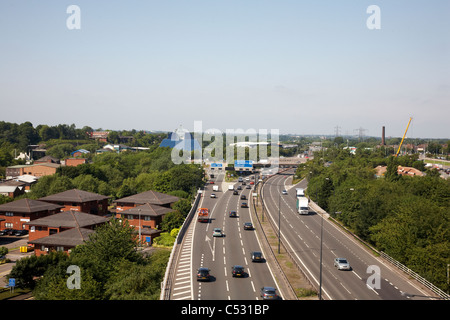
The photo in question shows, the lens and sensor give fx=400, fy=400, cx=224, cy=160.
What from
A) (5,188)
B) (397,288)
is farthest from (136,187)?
(397,288)

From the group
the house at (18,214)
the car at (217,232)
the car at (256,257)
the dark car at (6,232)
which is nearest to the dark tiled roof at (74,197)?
the house at (18,214)

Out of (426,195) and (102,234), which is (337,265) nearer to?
(102,234)

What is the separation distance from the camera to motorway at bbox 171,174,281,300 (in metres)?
31.7

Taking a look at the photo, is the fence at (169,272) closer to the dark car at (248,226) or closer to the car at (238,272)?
the car at (238,272)

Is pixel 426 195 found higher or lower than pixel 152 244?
higher

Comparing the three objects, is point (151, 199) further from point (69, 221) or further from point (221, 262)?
point (221, 262)

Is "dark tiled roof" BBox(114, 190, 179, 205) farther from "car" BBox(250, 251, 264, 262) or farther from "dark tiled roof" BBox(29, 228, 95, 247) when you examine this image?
"car" BBox(250, 251, 264, 262)

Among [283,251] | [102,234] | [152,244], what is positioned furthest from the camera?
[152,244]

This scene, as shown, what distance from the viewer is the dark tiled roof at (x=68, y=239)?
2058 inches

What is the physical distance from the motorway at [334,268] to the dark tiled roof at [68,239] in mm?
26799

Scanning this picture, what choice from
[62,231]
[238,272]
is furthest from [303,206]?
[62,231]

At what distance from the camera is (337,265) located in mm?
40094
